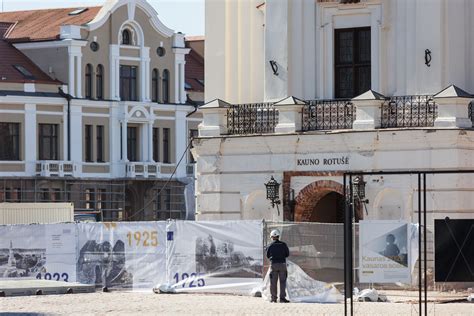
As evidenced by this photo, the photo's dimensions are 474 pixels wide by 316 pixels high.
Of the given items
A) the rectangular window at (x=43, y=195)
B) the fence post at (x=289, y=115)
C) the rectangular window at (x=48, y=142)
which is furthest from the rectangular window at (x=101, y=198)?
the fence post at (x=289, y=115)

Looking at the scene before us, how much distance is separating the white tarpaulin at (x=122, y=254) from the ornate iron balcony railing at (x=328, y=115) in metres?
4.76

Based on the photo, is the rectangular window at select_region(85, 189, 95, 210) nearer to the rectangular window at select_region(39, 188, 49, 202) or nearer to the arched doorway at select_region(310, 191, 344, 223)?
the rectangular window at select_region(39, 188, 49, 202)

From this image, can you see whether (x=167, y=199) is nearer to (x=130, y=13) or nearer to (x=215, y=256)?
(x=130, y=13)

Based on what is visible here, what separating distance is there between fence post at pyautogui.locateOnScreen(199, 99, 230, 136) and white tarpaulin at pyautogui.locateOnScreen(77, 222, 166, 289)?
397 cm

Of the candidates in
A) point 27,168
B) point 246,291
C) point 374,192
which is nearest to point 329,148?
point 374,192

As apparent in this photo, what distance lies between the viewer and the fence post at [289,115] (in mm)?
47938

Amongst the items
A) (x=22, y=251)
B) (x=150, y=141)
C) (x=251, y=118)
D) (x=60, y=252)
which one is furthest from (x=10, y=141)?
(x=60, y=252)

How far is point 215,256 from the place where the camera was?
44656mm

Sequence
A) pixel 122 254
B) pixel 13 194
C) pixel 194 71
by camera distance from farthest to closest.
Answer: pixel 194 71
pixel 13 194
pixel 122 254

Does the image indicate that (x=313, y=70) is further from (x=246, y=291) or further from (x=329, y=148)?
(x=246, y=291)

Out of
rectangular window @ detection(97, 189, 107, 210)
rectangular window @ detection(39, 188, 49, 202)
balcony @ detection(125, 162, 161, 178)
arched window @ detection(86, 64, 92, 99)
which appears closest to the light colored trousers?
rectangular window @ detection(39, 188, 49, 202)

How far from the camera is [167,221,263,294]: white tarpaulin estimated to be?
144 feet

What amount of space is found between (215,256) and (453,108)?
21.2 ft

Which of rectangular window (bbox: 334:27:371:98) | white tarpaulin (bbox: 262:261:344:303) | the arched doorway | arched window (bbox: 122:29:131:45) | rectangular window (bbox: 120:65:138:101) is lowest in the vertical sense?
white tarpaulin (bbox: 262:261:344:303)
